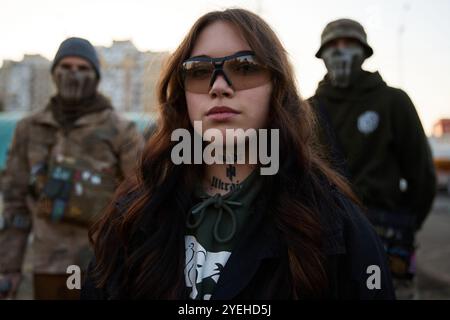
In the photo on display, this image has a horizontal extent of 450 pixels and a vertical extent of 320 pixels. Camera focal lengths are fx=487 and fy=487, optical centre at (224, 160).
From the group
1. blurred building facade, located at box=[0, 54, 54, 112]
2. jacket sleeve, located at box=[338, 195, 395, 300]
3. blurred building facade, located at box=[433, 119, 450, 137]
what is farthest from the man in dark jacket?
blurred building facade, located at box=[433, 119, 450, 137]

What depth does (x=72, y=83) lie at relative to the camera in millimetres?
3580

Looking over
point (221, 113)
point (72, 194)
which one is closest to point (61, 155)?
point (72, 194)

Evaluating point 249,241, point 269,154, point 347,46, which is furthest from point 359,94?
point 249,241

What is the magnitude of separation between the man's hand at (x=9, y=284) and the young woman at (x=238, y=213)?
5.92 ft

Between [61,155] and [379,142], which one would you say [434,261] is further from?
[61,155]

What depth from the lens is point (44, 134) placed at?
3527 millimetres

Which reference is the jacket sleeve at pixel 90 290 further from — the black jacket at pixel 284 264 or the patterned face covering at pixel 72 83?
the patterned face covering at pixel 72 83

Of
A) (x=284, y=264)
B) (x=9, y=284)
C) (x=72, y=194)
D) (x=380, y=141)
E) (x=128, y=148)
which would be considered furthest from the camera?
(x=128, y=148)

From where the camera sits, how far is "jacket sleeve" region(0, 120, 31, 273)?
3268 mm

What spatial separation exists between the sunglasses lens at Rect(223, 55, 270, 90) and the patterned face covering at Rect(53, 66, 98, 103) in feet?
7.48

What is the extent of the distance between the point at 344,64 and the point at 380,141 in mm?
545

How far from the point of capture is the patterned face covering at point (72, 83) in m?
3.57

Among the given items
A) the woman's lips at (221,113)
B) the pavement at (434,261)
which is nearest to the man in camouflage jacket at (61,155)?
the woman's lips at (221,113)
